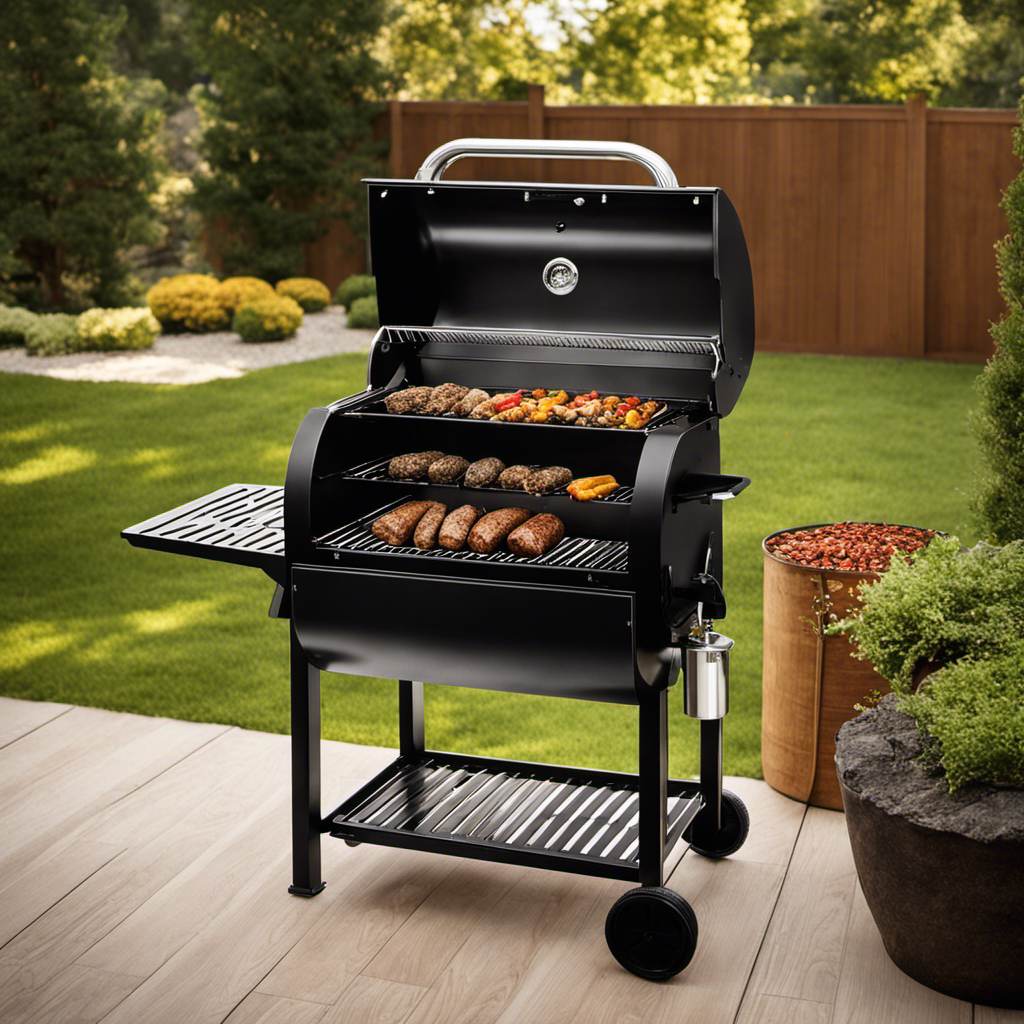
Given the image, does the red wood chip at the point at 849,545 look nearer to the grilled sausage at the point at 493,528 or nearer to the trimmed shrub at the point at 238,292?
the grilled sausage at the point at 493,528

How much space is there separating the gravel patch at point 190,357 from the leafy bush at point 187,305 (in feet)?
0.33

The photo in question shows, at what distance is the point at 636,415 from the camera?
279cm

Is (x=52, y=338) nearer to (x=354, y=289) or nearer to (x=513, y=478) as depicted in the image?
(x=354, y=289)

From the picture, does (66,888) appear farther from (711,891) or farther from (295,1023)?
(711,891)

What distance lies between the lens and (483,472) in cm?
287

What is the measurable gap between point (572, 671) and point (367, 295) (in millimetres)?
8735

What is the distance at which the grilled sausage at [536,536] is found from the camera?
8.90ft

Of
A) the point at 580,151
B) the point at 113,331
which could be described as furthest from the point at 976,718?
the point at 113,331

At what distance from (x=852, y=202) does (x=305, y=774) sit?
7974mm

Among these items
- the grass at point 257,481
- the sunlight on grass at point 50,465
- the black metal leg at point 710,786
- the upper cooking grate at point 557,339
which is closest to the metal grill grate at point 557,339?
the upper cooking grate at point 557,339

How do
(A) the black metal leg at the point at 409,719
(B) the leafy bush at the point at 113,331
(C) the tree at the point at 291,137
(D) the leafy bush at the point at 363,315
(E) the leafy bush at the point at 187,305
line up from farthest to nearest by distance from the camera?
(C) the tree at the point at 291,137 < (D) the leafy bush at the point at 363,315 < (E) the leafy bush at the point at 187,305 < (B) the leafy bush at the point at 113,331 < (A) the black metal leg at the point at 409,719

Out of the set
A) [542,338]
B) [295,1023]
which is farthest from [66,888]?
[542,338]

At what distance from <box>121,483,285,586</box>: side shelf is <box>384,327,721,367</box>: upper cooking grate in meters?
0.51

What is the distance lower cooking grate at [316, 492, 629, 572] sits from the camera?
2.68 metres
